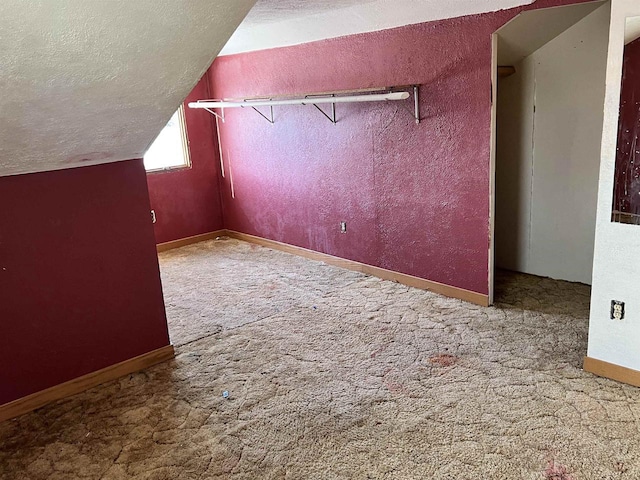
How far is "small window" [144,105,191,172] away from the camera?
218 inches

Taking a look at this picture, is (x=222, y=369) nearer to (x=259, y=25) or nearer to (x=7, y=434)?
(x=7, y=434)

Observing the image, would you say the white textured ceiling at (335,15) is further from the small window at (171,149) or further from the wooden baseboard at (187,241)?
the wooden baseboard at (187,241)

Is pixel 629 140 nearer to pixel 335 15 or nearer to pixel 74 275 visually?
pixel 335 15

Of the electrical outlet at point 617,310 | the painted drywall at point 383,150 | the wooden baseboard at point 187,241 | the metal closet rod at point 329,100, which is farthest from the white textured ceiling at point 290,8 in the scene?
the wooden baseboard at point 187,241

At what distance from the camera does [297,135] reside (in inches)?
189

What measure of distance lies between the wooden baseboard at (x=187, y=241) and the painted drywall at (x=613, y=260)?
408 cm

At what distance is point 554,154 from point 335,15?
6.05 feet

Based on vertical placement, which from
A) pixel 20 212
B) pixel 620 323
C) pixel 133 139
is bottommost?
pixel 620 323

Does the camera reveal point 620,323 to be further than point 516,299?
No

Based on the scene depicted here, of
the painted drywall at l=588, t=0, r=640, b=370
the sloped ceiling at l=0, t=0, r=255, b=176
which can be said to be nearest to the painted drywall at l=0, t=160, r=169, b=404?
the sloped ceiling at l=0, t=0, r=255, b=176

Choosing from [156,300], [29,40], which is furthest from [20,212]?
[29,40]

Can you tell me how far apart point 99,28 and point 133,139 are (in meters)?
0.95

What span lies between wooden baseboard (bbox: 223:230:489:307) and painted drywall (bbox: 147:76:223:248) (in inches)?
19.0

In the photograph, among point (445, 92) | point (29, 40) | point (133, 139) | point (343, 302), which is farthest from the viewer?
point (343, 302)
